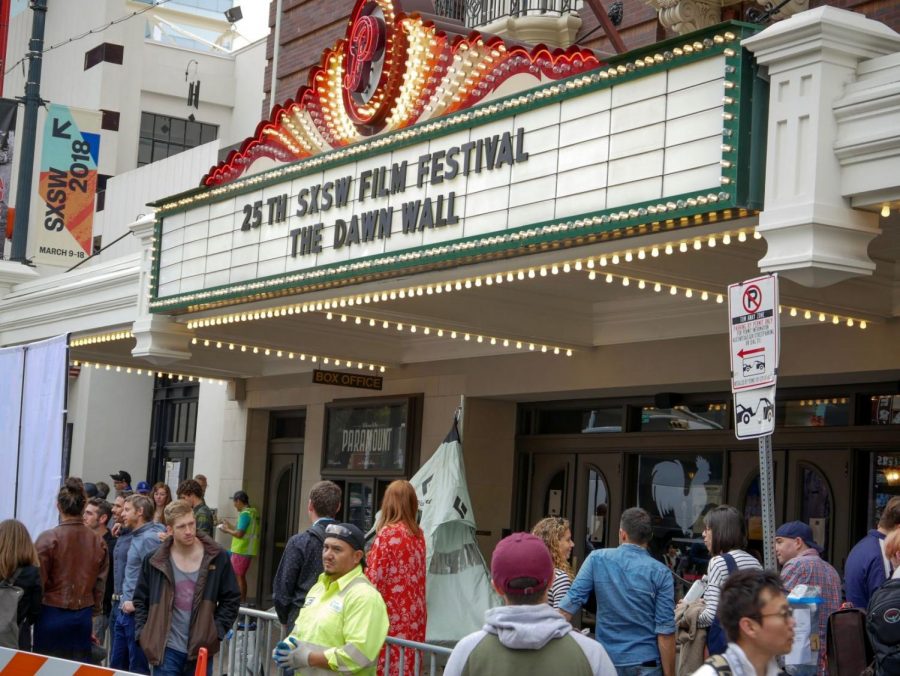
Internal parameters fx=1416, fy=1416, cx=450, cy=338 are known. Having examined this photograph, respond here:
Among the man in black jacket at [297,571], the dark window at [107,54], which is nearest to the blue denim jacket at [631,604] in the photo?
the man in black jacket at [297,571]

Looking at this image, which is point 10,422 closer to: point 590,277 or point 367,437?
point 367,437

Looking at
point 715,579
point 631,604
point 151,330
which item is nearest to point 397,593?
point 631,604

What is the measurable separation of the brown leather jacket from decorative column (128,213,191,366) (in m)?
5.33

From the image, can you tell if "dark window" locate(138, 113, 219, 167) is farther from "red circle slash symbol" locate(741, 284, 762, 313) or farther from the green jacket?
"red circle slash symbol" locate(741, 284, 762, 313)

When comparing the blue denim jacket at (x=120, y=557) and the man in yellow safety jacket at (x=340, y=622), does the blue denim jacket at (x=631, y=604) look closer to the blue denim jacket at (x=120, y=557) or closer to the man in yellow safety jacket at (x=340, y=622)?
the man in yellow safety jacket at (x=340, y=622)

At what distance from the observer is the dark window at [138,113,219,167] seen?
33469 millimetres

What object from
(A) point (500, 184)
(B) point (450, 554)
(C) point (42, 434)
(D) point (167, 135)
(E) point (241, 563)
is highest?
(D) point (167, 135)

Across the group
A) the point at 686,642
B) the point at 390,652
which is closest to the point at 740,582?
the point at 686,642

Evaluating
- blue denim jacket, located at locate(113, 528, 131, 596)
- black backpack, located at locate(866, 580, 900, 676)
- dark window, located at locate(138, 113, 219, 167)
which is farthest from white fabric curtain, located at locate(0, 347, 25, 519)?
dark window, located at locate(138, 113, 219, 167)

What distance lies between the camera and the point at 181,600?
9.26 m

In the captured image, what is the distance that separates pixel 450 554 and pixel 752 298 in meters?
6.62

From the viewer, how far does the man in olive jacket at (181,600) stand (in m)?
9.17

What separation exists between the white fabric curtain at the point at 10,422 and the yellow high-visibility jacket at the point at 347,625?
24.3 ft

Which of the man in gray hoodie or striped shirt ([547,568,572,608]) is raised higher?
the man in gray hoodie
